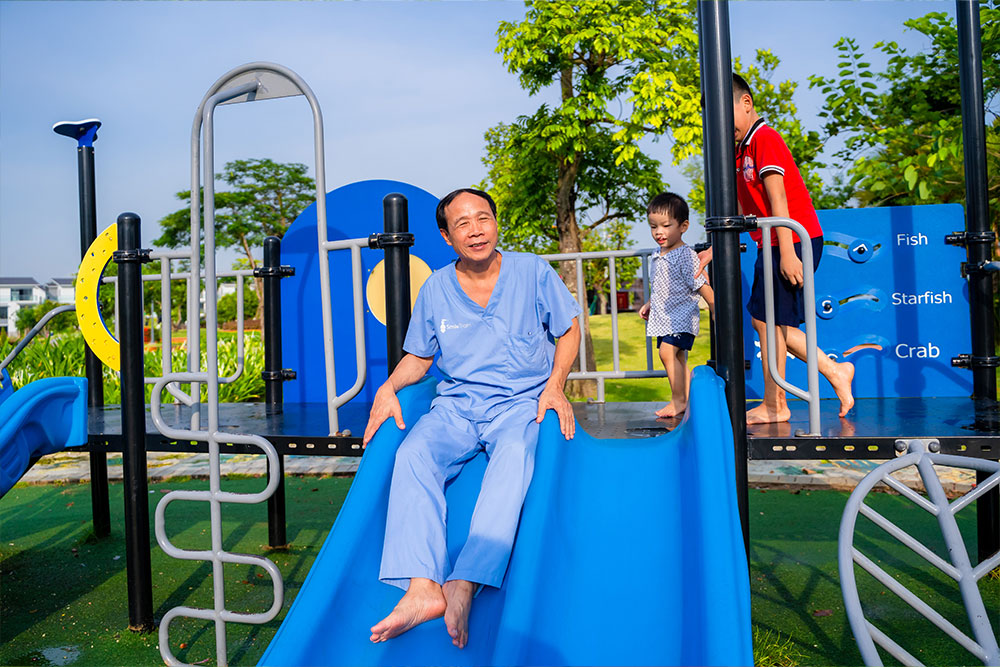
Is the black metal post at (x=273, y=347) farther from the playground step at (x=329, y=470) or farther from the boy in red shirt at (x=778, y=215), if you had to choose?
the boy in red shirt at (x=778, y=215)

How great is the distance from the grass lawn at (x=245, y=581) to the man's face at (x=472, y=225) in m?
1.48

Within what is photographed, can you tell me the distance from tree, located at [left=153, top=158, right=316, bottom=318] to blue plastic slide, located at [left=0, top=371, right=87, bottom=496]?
3927 cm

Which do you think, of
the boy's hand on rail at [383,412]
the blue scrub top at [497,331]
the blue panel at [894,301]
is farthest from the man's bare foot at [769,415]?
the boy's hand on rail at [383,412]

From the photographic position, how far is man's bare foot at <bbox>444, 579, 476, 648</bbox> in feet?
7.66

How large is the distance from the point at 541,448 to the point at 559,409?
19 centimetres

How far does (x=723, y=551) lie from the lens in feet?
7.02

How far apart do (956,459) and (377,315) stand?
3796mm

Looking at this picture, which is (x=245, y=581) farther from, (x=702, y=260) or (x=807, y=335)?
(x=807, y=335)

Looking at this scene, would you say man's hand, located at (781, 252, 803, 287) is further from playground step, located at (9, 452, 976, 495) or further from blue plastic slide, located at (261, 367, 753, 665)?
playground step, located at (9, 452, 976, 495)

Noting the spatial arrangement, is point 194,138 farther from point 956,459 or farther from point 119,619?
point 956,459

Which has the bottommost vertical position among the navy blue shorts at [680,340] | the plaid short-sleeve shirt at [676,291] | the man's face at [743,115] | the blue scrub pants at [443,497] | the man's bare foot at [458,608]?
the man's bare foot at [458,608]

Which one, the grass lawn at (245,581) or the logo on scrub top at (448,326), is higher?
the logo on scrub top at (448,326)

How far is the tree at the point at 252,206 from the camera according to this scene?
41.6 meters

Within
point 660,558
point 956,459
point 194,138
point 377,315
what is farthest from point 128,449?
point 956,459
